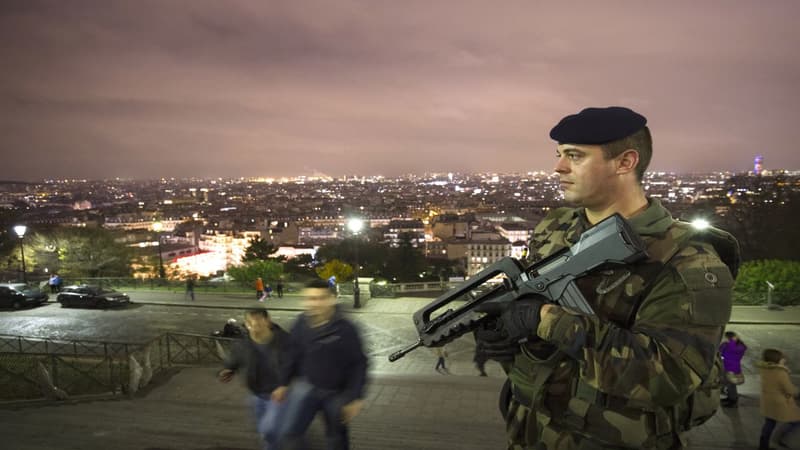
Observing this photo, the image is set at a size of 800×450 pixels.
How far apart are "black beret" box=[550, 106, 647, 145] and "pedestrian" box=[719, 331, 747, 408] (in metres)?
7.34

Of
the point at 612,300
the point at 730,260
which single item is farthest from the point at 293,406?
the point at 730,260

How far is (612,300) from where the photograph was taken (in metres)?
1.84

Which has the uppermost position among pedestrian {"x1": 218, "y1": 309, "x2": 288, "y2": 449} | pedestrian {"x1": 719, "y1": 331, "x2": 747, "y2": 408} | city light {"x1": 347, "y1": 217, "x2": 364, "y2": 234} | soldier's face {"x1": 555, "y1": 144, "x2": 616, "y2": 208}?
soldier's face {"x1": 555, "y1": 144, "x2": 616, "y2": 208}

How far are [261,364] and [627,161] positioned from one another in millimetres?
3864

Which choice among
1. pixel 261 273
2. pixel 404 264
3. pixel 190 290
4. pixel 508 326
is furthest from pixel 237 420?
pixel 404 264

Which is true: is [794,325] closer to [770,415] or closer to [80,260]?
[770,415]

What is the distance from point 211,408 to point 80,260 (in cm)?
3538

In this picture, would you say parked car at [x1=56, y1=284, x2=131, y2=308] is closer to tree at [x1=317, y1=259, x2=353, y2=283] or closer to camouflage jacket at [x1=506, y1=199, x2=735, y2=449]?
tree at [x1=317, y1=259, x2=353, y2=283]

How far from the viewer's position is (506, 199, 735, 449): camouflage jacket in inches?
62.3

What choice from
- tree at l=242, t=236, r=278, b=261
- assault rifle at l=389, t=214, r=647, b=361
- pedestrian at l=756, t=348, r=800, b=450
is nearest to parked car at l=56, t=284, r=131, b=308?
pedestrian at l=756, t=348, r=800, b=450

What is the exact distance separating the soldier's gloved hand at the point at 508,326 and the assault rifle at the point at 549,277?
36mm

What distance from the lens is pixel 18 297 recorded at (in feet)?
72.4

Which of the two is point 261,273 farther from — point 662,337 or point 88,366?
point 662,337

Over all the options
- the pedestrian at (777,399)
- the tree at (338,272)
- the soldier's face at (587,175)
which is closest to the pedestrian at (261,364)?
the soldier's face at (587,175)
